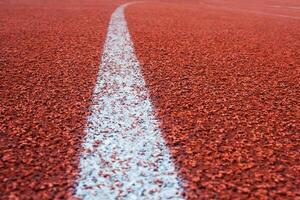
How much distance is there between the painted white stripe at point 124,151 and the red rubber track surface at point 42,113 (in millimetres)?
58

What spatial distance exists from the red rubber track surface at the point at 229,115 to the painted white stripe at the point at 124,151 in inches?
2.5

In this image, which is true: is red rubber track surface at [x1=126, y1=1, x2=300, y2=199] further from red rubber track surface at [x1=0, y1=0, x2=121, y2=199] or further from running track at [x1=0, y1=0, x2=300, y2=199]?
red rubber track surface at [x1=0, y1=0, x2=121, y2=199]

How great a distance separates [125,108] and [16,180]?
78 cm

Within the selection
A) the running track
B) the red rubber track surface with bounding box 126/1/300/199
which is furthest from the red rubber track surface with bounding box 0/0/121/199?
the red rubber track surface with bounding box 126/1/300/199

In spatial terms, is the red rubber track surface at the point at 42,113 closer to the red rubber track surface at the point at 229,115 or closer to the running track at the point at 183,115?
the running track at the point at 183,115

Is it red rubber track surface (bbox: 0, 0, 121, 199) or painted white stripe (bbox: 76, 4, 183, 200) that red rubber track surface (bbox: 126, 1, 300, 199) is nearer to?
painted white stripe (bbox: 76, 4, 183, 200)

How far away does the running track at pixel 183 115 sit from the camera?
1.21 m

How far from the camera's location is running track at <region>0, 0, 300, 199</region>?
121 cm

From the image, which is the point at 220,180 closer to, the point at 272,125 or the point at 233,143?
the point at 233,143

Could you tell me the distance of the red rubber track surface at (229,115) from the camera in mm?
1235

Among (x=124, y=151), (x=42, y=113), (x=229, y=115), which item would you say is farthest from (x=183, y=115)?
(x=42, y=113)

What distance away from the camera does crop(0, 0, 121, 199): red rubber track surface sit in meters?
1.19

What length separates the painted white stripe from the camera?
1137 millimetres

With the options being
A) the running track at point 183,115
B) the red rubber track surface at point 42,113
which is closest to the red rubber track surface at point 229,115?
the running track at point 183,115
